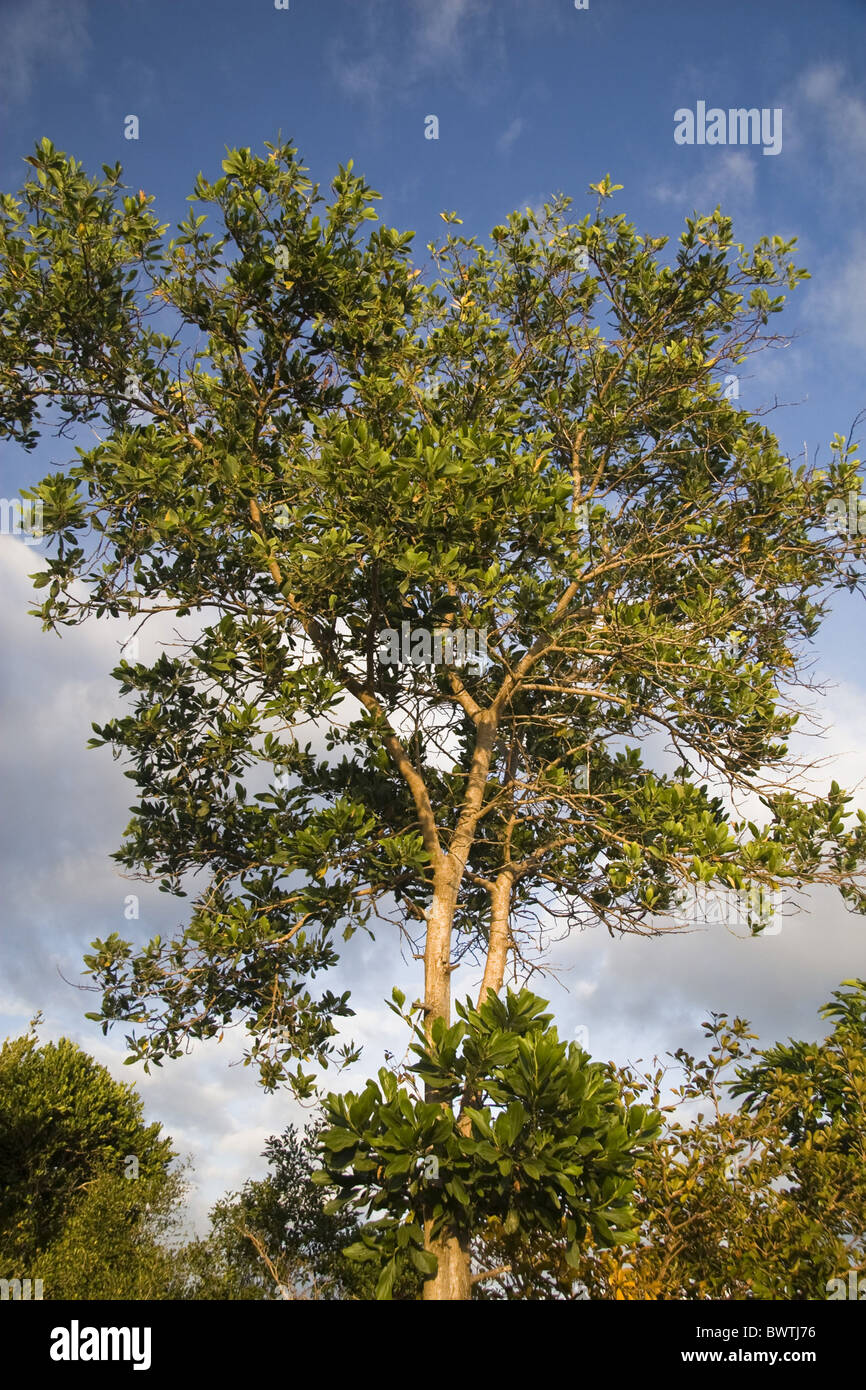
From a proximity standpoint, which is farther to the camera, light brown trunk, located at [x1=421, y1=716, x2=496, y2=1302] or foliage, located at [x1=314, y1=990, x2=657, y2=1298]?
light brown trunk, located at [x1=421, y1=716, x2=496, y2=1302]

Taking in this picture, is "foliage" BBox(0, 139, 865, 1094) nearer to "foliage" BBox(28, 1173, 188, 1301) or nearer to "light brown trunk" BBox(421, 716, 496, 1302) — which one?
"light brown trunk" BBox(421, 716, 496, 1302)

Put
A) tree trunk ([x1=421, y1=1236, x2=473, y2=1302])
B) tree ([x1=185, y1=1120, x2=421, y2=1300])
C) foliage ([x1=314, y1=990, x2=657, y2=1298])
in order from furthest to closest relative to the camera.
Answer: tree ([x1=185, y1=1120, x2=421, y2=1300])
tree trunk ([x1=421, y1=1236, x2=473, y2=1302])
foliage ([x1=314, y1=990, x2=657, y2=1298])

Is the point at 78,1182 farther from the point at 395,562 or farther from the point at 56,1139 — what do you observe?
the point at 395,562

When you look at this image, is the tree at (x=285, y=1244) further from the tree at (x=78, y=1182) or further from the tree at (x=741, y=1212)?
the tree at (x=741, y=1212)

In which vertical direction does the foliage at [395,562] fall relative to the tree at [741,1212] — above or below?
above

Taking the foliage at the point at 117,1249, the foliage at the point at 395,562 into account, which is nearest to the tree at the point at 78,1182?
the foliage at the point at 117,1249

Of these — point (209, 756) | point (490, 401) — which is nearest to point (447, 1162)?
point (209, 756)

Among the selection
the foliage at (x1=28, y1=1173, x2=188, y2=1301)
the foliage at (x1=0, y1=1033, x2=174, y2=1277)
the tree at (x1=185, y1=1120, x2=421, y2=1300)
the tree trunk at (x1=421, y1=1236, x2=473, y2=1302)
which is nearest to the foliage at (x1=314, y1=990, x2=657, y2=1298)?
the tree trunk at (x1=421, y1=1236, x2=473, y2=1302)

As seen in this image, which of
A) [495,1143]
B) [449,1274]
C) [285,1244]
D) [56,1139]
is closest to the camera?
[495,1143]

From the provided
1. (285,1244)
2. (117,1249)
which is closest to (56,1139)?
(117,1249)

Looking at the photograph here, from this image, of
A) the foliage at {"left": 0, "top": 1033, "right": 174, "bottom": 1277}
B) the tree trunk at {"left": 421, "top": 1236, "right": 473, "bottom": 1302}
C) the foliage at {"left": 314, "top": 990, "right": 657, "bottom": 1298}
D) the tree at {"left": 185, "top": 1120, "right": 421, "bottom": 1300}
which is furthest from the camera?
the foliage at {"left": 0, "top": 1033, "right": 174, "bottom": 1277}

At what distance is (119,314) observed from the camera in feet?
32.6

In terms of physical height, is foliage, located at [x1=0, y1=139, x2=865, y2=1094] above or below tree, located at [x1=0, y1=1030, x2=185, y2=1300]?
above
